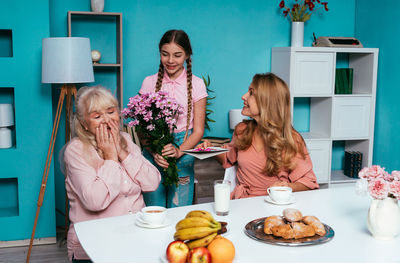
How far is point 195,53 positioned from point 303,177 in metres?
1.97

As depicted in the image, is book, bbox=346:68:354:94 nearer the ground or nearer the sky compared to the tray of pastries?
nearer the sky

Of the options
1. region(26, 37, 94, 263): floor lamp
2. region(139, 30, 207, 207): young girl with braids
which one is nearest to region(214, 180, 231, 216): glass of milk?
region(139, 30, 207, 207): young girl with braids

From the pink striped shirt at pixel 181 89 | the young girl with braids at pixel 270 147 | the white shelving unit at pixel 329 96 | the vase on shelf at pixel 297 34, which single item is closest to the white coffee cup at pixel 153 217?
the young girl with braids at pixel 270 147

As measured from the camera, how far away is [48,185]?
3.29 metres

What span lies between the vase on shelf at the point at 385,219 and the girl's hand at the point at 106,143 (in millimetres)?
1131

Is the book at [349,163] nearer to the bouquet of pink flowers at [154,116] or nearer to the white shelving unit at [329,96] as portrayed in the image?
the white shelving unit at [329,96]

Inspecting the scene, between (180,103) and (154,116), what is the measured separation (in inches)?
14.9

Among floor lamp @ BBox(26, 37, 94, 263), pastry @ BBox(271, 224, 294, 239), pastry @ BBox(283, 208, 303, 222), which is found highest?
floor lamp @ BBox(26, 37, 94, 263)

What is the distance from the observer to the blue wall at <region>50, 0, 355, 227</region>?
3.68 meters

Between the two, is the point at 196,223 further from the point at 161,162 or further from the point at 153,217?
the point at 161,162

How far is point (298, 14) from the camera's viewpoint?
3932mm

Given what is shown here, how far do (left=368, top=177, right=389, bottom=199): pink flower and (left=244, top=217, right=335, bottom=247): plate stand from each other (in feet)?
0.66

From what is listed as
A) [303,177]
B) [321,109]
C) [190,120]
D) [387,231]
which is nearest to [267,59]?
[321,109]

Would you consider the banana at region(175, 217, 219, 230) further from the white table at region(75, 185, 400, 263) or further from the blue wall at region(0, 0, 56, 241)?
the blue wall at region(0, 0, 56, 241)
